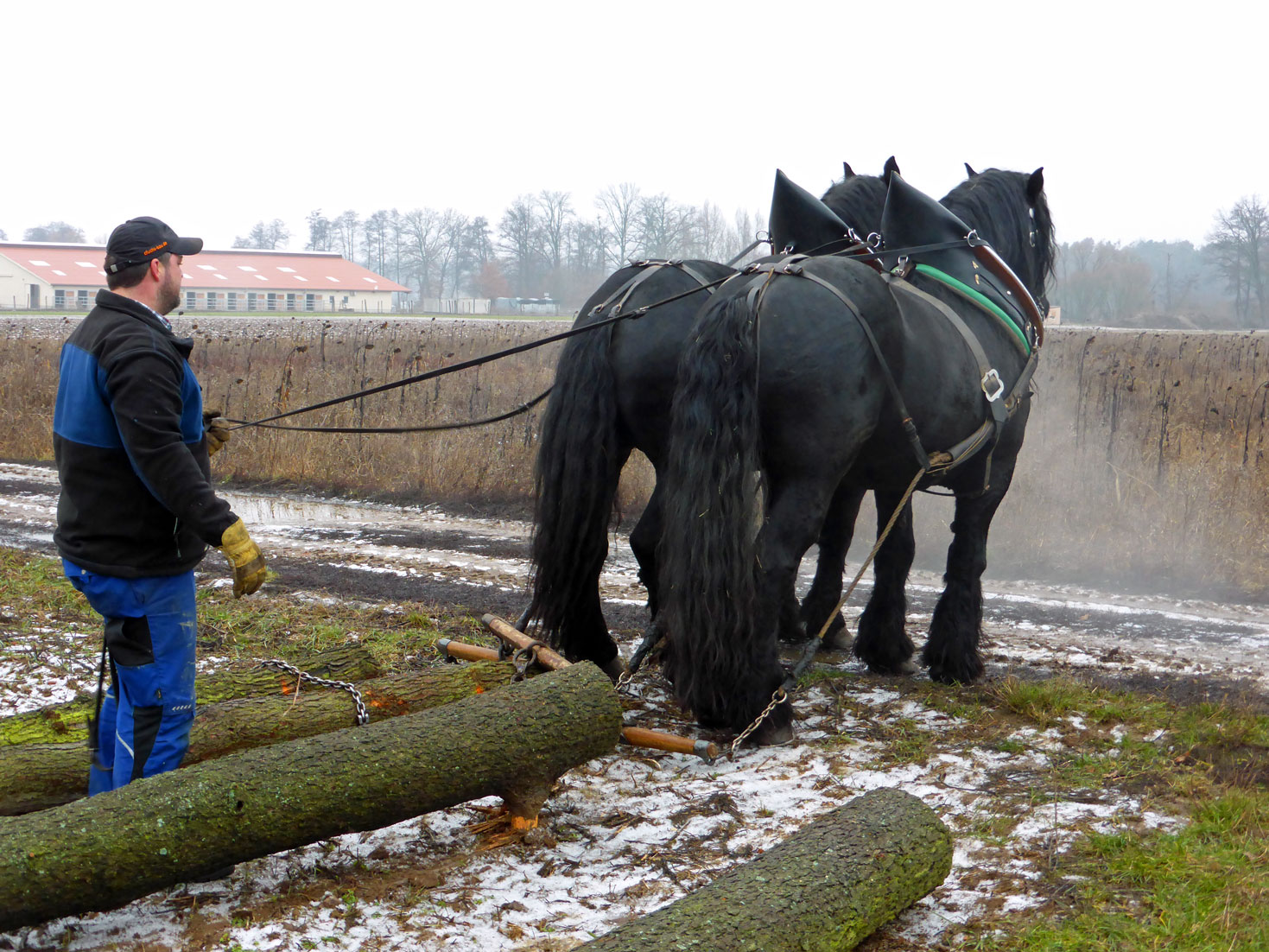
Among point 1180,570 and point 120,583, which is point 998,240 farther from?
point 120,583

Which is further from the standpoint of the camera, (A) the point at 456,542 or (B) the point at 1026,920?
(A) the point at 456,542

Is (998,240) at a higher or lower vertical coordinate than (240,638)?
higher

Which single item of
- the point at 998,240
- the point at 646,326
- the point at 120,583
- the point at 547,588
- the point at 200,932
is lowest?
the point at 200,932

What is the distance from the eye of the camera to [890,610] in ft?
18.0

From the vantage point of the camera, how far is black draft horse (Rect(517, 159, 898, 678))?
15.3ft

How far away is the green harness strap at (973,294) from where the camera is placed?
5.14 meters

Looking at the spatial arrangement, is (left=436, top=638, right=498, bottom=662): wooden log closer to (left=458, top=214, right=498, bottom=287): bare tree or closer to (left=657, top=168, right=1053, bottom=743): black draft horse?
(left=657, top=168, right=1053, bottom=743): black draft horse

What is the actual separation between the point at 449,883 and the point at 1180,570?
628 cm

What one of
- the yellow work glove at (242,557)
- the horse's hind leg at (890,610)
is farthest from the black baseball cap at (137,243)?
the horse's hind leg at (890,610)

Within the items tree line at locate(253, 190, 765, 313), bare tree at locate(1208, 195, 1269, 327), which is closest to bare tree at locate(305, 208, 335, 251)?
tree line at locate(253, 190, 765, 313)

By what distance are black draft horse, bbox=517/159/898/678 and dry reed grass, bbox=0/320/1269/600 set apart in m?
4.22

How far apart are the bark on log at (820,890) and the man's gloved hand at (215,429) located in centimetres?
222

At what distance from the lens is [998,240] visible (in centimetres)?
580

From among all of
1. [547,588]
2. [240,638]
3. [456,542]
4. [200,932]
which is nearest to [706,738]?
[547,588]
